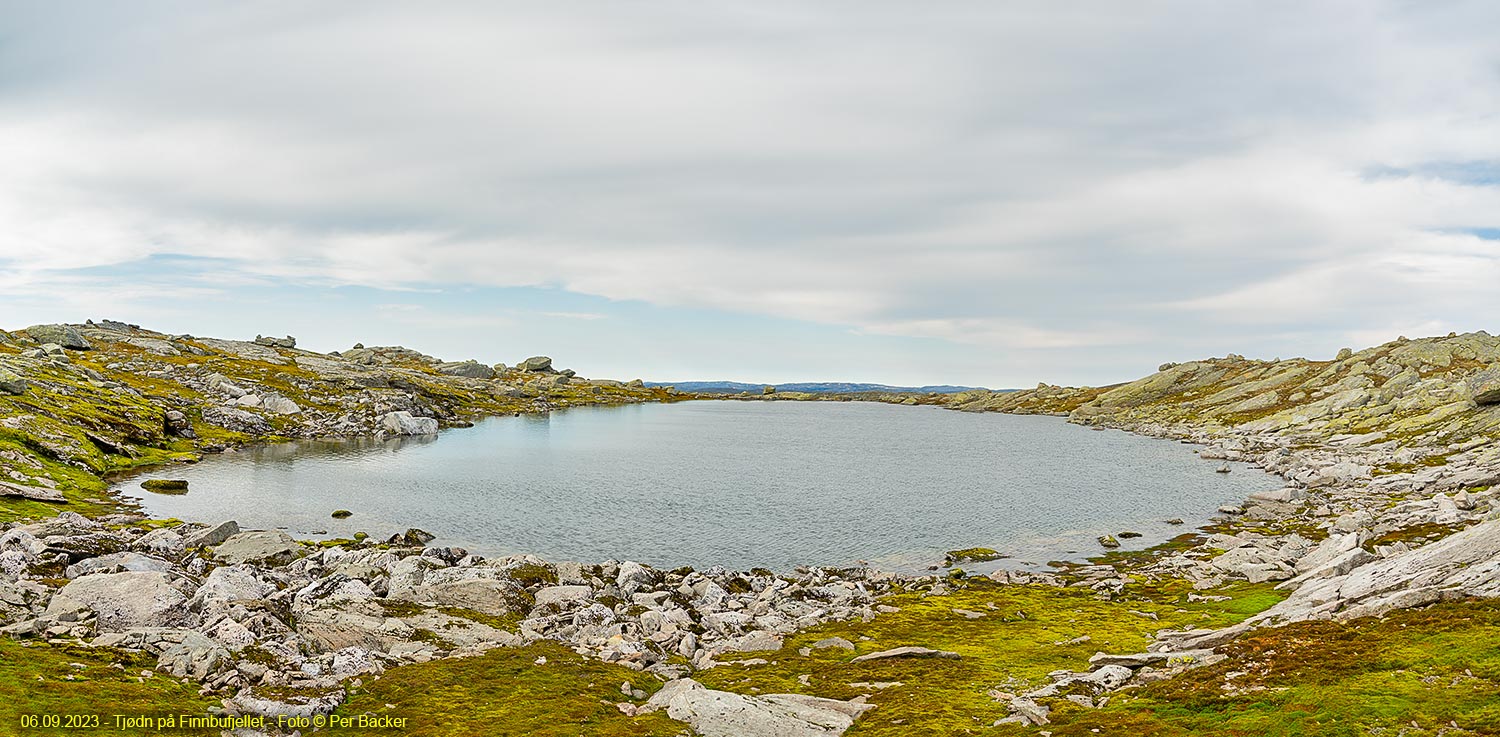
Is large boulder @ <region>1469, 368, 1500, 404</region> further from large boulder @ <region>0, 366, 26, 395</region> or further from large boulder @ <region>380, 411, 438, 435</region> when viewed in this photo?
large boulder @ <region>0, 366, 26, 395</region>

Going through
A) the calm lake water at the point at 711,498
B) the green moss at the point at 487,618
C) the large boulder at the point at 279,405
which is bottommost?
the calm lake water at the point at 711,498

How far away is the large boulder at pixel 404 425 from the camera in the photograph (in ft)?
542

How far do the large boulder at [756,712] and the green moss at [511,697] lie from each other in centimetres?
83

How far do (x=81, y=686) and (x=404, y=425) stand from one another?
156 meters

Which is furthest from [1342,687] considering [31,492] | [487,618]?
[31,492]

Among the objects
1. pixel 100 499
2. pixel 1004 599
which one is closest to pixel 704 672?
pixel 1004 599

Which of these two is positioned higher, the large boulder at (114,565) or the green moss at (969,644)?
the large boulder at (114,565)

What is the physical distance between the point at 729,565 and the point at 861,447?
376 feet

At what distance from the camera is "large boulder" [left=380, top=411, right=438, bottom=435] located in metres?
165

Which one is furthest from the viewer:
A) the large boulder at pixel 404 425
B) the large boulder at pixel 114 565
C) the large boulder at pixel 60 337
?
the large boulder at pixel 60 337

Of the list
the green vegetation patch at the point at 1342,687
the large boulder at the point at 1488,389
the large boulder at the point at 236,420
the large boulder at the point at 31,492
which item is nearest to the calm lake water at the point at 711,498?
the large boulder at the point at 31,492

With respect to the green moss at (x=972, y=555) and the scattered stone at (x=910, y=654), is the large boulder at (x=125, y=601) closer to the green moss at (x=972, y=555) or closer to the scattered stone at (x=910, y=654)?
the scattered stone at (x=910, y=654)

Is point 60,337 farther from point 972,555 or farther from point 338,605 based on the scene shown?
point 972,555

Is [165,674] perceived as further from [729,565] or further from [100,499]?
[100,499]
